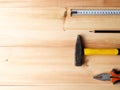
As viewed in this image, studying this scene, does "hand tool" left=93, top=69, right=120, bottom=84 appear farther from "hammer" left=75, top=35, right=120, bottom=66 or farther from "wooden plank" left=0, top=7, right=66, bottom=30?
"wooden plank" left=0, top=7, right=66, bottom=30

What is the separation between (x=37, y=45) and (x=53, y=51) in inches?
2.8

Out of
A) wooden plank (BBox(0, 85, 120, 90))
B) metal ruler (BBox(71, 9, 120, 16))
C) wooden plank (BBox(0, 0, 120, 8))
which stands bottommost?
wooden plank (BBox(0, 85, 120, 90))

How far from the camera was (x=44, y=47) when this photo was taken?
1.09m

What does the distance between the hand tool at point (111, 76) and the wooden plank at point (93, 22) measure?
0.60 ft

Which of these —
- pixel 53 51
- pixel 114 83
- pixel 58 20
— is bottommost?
pixel 114 83

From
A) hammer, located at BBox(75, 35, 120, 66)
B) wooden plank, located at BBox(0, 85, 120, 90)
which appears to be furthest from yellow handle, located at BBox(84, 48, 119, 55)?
wooden plank, located at BBox(0, 85, 120, 90)

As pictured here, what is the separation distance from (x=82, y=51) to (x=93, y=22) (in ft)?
0.43

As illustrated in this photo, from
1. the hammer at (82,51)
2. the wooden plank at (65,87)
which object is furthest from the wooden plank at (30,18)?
the wooden plank at (65,87)

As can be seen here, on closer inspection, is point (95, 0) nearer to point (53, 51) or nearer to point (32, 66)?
point (53, 51)

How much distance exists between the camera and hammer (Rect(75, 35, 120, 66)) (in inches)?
41.2

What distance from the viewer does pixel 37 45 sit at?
1086mm

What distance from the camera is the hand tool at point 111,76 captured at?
3.42 feet

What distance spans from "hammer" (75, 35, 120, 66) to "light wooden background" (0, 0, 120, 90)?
0.02 m

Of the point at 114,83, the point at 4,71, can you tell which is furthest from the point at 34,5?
the point at 114,83
